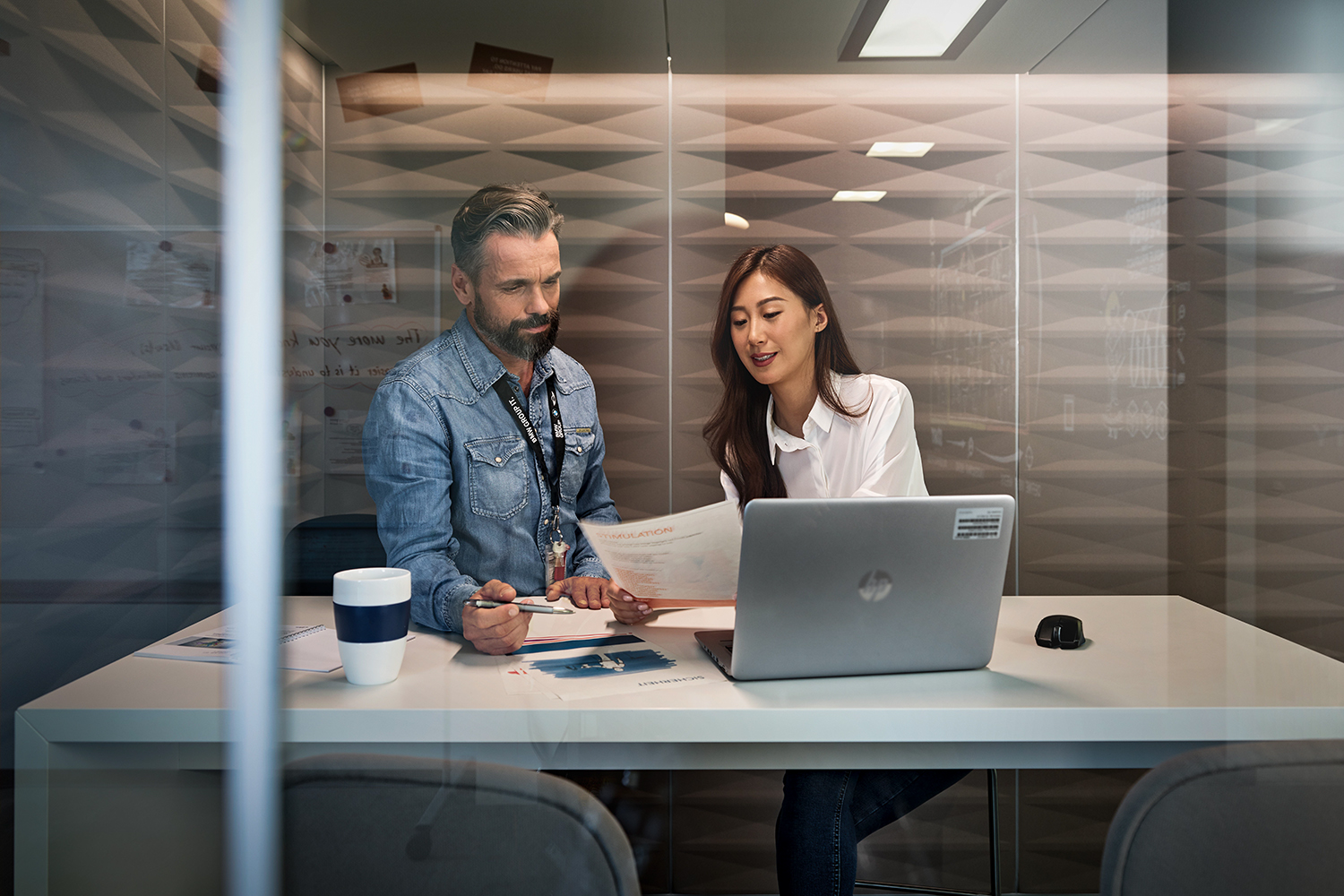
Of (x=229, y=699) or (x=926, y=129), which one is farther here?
(x=926, y=129)

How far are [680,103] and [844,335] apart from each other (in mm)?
434

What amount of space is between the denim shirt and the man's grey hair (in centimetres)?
8

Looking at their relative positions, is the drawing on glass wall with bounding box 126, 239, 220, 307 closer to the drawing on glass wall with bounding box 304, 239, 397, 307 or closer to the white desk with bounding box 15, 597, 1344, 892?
the drawing on glass wall with bounding box 304, 239, 397, 307

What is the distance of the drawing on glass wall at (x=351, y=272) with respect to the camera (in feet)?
2.60

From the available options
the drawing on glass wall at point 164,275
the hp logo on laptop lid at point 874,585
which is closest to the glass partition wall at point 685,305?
the drawing on glass wall at point 164,275

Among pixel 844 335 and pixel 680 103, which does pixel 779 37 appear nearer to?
pixel 680 103

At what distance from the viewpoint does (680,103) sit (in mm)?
991

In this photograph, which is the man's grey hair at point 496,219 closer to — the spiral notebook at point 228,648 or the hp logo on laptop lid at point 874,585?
the spiral notebook at point 228,648

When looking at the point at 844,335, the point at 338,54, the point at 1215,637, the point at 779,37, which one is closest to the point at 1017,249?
the point at 844,335

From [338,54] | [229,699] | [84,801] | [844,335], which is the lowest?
[84,801]

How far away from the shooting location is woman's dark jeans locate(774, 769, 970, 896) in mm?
927

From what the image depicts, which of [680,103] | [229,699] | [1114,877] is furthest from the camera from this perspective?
[680,103]

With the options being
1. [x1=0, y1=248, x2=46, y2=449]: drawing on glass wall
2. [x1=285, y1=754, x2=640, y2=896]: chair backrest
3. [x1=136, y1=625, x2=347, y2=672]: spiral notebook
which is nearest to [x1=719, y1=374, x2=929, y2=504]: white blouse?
[x1=285, y1=754, x2=640, y2=896]: chair backrest

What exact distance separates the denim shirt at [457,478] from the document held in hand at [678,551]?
6 centimetres
